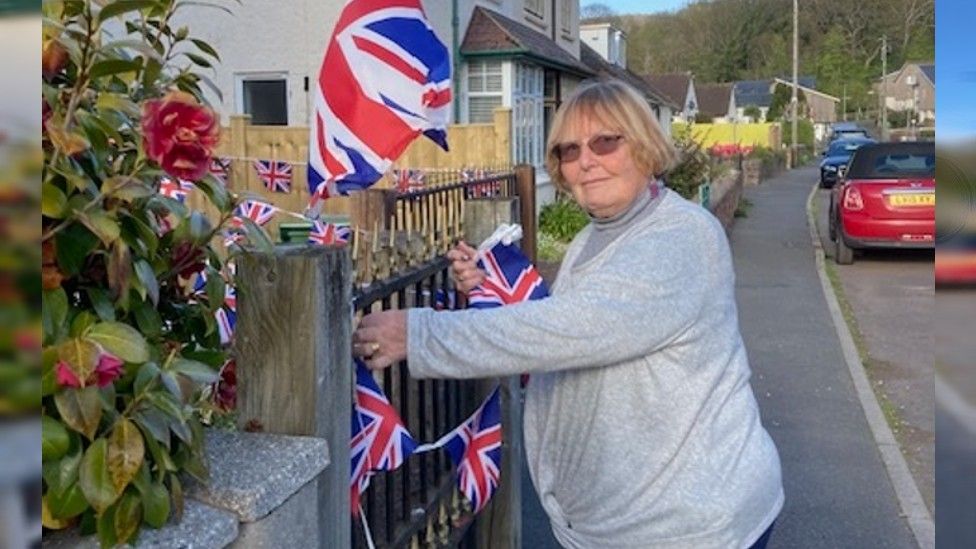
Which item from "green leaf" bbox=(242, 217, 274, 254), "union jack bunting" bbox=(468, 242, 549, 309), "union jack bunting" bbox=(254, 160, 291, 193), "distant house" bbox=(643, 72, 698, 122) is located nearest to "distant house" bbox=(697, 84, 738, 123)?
"distant house" bbox=(643, 72, 698, 122)

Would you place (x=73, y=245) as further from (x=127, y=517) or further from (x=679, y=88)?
(x=679, y=88)

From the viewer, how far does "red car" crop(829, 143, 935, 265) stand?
42.3ft

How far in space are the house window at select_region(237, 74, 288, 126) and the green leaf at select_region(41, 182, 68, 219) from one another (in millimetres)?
13137

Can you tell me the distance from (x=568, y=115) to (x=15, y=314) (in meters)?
1.72

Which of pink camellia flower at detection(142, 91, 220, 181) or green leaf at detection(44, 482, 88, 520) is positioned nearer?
green leaf at detection(44, 482, 88, 520)

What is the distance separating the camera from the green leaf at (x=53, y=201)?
1.26m

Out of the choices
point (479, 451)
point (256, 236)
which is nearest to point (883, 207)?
point (479, 451)

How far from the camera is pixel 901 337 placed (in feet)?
30.3

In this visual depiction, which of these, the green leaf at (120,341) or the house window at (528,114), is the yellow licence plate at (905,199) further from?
the green leaf at (120,341)

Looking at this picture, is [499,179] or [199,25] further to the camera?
[199,25]

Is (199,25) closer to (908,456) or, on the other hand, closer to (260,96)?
(260,96)

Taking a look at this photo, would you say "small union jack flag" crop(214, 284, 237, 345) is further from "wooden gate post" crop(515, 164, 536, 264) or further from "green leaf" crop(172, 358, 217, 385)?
"wooden gate post" crop(515, 164, 536, 264)

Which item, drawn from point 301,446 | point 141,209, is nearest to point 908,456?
point 301,446

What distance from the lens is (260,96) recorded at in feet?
47.0
